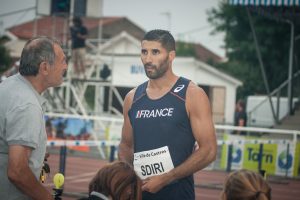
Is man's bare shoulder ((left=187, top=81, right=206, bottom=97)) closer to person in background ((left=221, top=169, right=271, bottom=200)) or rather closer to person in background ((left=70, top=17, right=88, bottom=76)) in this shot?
person in background ((left=221, top=169, right=271, bottom=200))

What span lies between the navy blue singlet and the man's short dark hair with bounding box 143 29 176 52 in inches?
12.0

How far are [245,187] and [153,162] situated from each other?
1.07 metres

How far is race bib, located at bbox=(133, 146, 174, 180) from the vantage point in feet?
14.4

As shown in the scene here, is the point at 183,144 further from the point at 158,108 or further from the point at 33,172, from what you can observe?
the point at 33,172

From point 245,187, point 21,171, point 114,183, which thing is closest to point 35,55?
point 21,171

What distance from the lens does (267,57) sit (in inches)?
1618

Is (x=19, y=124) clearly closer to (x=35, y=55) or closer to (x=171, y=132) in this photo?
(x=35, y=55)

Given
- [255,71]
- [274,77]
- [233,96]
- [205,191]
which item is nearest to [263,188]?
[205,191]

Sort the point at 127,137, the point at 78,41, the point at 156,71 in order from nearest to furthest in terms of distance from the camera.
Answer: the point at 156,71, the point at 127,137, the point at 78,41

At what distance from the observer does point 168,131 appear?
4.38m

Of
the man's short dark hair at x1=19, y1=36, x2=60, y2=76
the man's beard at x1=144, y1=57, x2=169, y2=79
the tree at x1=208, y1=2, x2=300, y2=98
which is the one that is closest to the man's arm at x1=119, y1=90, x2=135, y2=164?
the man's beard at x1=144, y1=57, x2=169, y2=79

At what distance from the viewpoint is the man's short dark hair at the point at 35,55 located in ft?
11.7

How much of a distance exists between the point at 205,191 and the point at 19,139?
9116 mm

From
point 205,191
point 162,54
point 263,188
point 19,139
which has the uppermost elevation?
point 162,54
